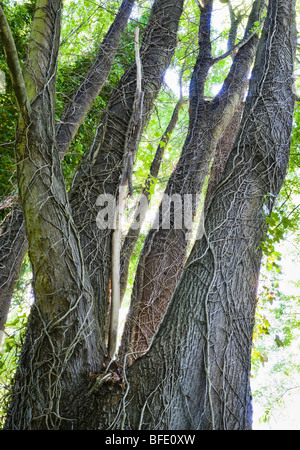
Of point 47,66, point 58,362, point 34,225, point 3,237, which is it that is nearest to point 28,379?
point 58,362

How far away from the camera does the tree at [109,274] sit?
189 cm

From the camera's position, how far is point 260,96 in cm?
261

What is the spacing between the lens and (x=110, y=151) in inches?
118

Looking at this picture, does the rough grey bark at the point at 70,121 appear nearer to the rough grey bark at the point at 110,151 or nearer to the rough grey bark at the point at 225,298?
the rough grey bark at the point at 110,151

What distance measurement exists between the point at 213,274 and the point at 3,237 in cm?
301

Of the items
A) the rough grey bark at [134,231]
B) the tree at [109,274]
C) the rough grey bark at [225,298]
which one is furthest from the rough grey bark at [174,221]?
the rough grey bark at [225,298]

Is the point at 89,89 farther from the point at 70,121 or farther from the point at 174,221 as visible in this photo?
the point at 174,221

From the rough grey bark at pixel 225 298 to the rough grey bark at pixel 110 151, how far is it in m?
0.65

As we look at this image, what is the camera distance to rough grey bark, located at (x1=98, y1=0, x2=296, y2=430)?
6.11ft

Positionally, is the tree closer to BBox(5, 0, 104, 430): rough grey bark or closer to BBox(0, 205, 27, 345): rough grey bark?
BBox(5, 0, 104, 430): rough grey bark

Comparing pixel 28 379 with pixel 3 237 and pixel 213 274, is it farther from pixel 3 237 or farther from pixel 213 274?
pixel 3 237

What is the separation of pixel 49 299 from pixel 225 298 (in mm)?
985

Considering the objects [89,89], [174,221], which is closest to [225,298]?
[174,221]

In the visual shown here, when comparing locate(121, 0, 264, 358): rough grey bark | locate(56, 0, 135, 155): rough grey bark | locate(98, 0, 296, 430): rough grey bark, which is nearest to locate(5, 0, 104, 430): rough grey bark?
locate(98, 0, 296, 430): rough grey bark
